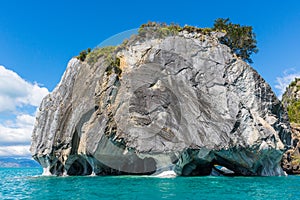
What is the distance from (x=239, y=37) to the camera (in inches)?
1686

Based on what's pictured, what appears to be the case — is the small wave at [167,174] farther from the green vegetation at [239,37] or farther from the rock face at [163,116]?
the green vegetation at [239,37]

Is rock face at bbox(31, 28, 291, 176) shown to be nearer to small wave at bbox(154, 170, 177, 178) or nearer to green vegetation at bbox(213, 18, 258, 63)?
small wave at bbox(154, 170, 177, 178)

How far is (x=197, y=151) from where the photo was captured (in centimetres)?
2909

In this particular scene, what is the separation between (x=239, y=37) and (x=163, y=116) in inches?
732

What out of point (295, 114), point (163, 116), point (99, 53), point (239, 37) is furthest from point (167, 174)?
point (295, 114)

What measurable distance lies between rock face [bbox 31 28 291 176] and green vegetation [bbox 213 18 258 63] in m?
8.17

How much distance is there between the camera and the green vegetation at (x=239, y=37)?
4266 cm

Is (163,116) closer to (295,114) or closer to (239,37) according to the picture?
(239,37)

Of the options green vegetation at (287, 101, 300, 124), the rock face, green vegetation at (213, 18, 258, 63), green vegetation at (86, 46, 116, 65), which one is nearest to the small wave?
the rock face

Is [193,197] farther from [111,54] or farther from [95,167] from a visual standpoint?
[111,54]

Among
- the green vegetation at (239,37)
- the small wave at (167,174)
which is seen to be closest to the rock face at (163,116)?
the small wave at (167,174)

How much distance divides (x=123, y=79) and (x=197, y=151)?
10.8 metres

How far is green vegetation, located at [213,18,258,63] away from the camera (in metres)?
42.7

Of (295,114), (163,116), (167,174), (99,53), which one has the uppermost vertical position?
(99,53)
